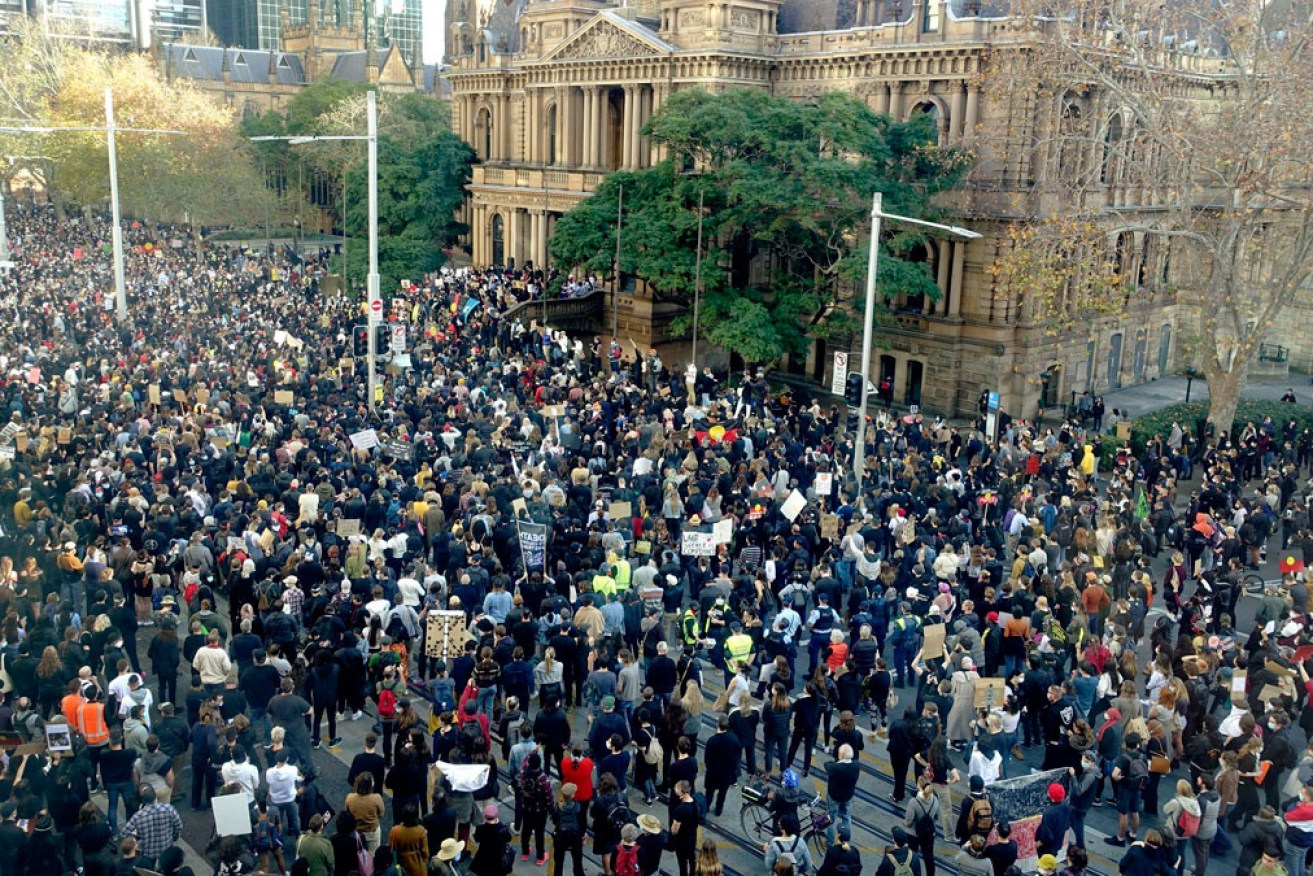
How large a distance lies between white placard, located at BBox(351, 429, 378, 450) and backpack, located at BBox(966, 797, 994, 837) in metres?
15.7

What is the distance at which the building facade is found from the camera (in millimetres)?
42625

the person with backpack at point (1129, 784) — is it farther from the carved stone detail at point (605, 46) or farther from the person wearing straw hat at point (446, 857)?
the carved stone detail at point (605, 46)

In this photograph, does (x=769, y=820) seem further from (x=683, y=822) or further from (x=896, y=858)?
(x=896, y=858)

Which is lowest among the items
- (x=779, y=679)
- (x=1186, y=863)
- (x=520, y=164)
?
(x=1186, y=863)

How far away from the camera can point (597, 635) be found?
56.2ft

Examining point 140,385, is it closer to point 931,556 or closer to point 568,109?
point 931,556

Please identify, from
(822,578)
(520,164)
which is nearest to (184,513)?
(822,578)

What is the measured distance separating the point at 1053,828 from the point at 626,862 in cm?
460

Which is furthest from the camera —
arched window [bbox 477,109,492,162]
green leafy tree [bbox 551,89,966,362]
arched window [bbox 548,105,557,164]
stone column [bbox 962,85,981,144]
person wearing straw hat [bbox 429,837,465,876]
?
Answer: arched window [bbox 477,109,492,162]

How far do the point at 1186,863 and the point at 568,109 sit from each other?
50.8 metres

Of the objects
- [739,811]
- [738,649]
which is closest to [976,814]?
[739,811]

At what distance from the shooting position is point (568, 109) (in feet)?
195

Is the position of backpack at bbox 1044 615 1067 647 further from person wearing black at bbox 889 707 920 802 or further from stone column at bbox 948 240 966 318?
stone column at bbox 948 240 966 318

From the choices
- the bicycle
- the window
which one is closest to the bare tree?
the window
